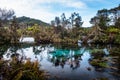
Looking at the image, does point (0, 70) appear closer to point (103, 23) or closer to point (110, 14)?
point (103, 23)

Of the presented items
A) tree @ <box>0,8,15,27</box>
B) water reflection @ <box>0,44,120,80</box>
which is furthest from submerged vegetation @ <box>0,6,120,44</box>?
water reflection @ <box>0,44,120,80</box>

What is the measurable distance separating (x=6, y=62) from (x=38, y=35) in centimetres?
4939

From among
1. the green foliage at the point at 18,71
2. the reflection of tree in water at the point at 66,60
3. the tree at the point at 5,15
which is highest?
the tree at the point at 5,15

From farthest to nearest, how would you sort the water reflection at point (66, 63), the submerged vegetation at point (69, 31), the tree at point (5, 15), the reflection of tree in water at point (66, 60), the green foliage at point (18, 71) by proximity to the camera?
the tree at point (5, 15), the submerged vegetation at point (69, 31), the reflection of tree in water at point (66, 60), the water reflection at point (66, 63), the green foliage at point (18, 71)

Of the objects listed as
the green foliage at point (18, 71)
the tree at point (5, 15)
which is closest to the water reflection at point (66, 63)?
the green foliage at point (18, 71)

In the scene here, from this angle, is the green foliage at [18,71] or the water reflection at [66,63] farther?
the water reflection at [66,63]

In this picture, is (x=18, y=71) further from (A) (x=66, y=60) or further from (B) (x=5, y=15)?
(B) (x=5, y=15)

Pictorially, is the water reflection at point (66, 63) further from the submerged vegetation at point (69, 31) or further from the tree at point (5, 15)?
the tree at point (5, 15)

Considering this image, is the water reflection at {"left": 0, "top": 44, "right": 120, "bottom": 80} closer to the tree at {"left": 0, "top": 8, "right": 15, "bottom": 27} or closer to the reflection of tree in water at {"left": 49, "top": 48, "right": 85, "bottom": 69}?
the reflection of tree in water at {"left": 49, "top": 48, "right": 85, "bottom": 69}

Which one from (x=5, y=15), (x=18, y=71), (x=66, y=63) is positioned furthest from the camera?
(x=5, y=15)

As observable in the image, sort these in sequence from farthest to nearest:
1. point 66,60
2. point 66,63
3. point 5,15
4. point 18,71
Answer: point 5,15
point 66,60
point 66,63
point 18,71

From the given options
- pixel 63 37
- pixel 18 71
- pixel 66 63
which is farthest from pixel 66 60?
pixel 63 37

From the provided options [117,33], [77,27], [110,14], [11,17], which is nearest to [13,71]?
[117,33]

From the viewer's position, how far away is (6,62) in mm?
9289
